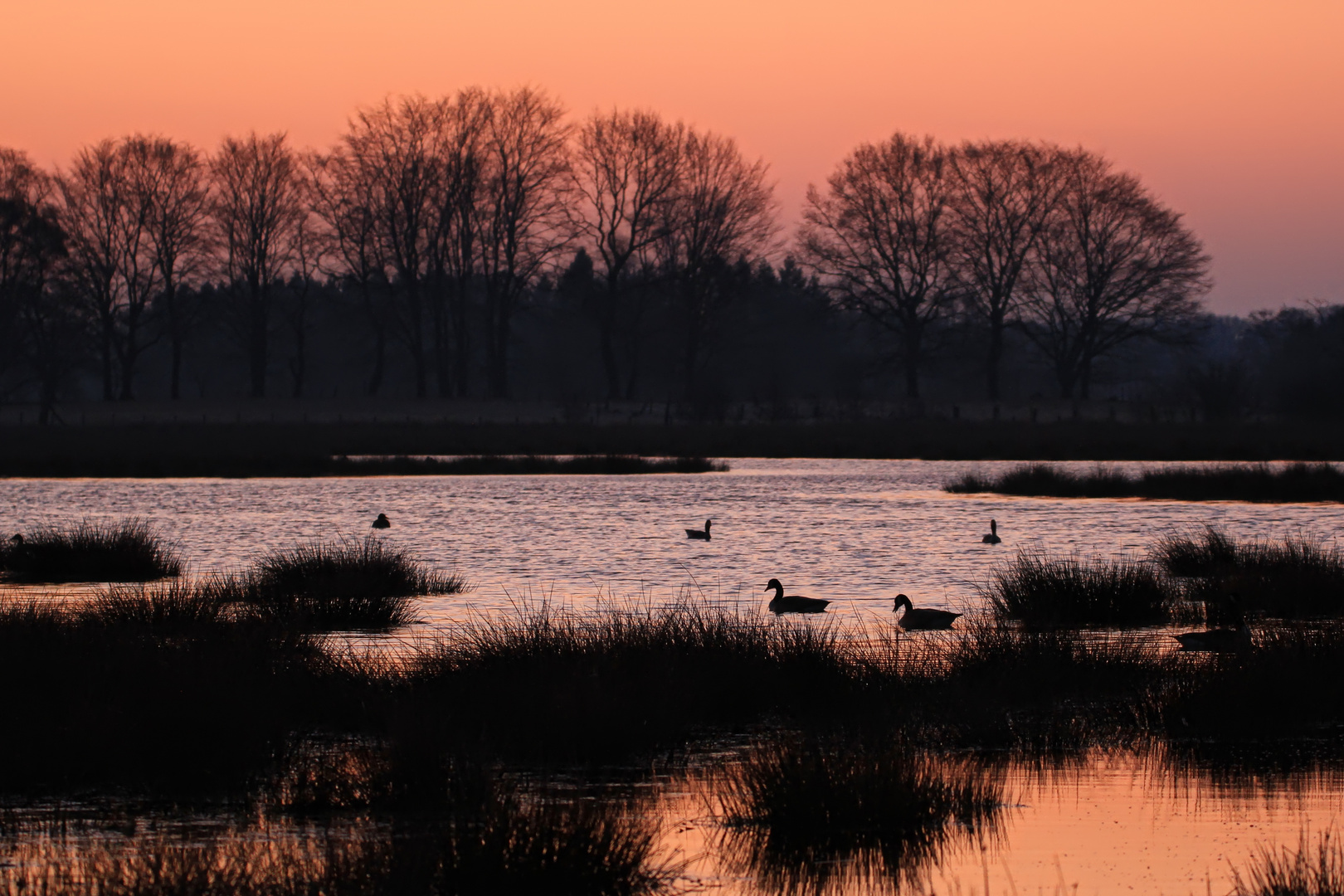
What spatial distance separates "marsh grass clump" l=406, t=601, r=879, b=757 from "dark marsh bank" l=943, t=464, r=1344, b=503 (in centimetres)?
2537

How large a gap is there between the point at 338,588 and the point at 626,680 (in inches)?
267

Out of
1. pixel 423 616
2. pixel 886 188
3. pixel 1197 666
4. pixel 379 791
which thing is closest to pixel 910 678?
pixel 1197 666

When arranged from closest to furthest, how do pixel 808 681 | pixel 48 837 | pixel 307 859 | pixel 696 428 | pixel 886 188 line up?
1. pixel 307 859
2. pixel 48 837
3. pixel 808 681
4. pixel 696 428
5. pixel 886 188

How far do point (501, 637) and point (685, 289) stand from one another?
216 feet

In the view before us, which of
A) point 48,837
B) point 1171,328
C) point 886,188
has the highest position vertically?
point 886,188

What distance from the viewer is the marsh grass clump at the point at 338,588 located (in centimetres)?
1529

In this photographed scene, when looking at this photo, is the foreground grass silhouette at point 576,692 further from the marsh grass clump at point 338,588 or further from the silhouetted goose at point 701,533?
the silhouetted goose at point 701,533

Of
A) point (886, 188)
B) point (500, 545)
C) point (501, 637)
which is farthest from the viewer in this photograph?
point (886, 188)

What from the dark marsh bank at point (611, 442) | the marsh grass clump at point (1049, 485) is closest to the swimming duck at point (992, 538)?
the marsh grass clump at point (1049, 485)

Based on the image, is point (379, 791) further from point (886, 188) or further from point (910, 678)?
point (886, 188)

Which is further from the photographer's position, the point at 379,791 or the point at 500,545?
the point at 500,545

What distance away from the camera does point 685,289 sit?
77.4m

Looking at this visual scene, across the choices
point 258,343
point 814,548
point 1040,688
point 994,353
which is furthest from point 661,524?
point 258,343

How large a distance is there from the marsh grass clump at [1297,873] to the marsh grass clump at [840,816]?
1460mm
